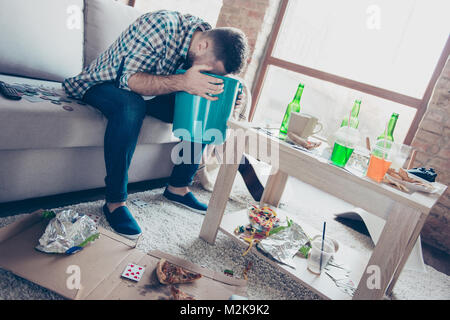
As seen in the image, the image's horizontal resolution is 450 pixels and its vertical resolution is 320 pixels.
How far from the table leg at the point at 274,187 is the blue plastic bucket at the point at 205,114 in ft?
1.27

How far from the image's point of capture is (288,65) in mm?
2457

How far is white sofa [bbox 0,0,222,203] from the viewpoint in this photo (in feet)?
3.26

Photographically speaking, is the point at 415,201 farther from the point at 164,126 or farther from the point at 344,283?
the point at 164,126

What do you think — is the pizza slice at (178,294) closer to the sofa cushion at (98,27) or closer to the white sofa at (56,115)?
the white sofa at (56,115)

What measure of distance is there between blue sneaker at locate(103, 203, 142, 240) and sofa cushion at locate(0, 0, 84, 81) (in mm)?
693

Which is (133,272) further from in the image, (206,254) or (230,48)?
(230,48)

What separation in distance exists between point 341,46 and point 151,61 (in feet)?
5.73

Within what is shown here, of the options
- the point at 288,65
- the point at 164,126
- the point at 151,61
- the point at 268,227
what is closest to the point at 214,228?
the point at 268,227

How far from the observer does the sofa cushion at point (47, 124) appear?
933mm

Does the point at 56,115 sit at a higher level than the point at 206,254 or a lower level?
higher

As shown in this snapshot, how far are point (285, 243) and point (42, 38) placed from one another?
1.26 m

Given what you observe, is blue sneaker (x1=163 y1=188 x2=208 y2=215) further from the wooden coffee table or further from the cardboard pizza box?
the cardboard pizza box

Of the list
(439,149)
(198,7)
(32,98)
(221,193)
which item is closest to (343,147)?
(221,193)

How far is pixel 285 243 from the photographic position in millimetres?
1090
